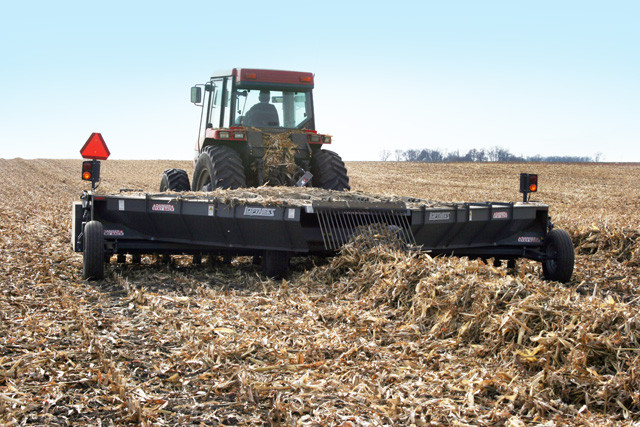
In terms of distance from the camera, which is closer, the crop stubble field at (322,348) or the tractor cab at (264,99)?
the crop stubble field at (322,348)

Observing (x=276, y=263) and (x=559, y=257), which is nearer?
(x=276, y=263)

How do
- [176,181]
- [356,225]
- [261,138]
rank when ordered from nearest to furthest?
[356,225], [261,138], [176,181]

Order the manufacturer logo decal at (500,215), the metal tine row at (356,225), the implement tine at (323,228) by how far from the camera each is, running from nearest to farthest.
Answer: the implement tine at (323,228) < the metal tine row at (356,225) < the manufacturer logo decal at (500,215)

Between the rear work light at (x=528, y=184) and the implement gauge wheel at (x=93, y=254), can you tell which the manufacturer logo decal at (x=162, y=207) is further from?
Result: the rear work light at (x=528, y=184)

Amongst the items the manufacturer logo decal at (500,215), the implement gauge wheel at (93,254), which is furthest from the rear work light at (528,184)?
the implement gauge wheel at (93,254)

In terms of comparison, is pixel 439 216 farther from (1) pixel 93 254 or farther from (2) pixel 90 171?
(2) pixel 90 171

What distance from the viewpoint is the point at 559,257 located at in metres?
8.07

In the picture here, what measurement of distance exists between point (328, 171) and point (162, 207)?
3.34 meters

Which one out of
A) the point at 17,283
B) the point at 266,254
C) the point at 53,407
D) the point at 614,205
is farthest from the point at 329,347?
the point at 614,205

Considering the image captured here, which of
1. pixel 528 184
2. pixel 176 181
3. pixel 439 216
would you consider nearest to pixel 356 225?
pixel 439 216

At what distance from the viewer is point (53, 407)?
144 inches

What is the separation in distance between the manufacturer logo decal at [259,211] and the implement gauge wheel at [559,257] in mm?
3519

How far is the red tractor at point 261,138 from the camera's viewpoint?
32.7ft

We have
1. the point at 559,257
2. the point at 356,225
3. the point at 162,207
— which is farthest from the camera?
the point at 559,257
